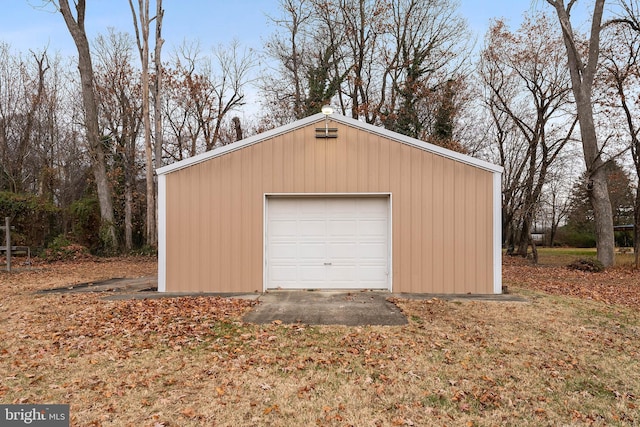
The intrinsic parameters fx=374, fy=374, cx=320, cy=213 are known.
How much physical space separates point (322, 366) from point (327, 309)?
2051 mm

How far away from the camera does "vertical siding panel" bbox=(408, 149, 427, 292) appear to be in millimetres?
7168

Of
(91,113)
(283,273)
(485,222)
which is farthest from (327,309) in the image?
(91,113)

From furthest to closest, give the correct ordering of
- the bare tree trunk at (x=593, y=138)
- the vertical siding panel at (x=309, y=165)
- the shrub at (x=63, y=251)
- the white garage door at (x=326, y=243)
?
1. the shrub at (x=63, y=251)
2. the bare tree trunk at (x=593, y=138)
3. the white garage door at (x=326, y=243)
4. the vertical siding panel at (x=309, y=165)

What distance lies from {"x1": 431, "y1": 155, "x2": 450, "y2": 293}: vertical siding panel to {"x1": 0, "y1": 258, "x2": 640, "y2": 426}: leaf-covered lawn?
1078mm

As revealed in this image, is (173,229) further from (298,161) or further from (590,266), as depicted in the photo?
(590,266)

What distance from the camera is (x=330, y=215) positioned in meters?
7.51

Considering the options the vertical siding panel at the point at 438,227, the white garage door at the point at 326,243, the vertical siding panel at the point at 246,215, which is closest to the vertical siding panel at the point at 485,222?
the vertical siding panel at the point at 438,227

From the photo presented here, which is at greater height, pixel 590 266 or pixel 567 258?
pixel 590 266

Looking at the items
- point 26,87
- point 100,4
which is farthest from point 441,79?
point 26,87

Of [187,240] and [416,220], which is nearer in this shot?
[416,220]

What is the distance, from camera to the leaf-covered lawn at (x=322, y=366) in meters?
2.96

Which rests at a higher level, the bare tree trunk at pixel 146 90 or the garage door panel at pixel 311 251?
the bare tree trunk at pixel 146 90

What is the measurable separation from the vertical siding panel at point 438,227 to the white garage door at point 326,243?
94 cm

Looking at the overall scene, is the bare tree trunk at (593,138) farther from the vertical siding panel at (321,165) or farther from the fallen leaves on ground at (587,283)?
the vertical siding panel at (321,165)
